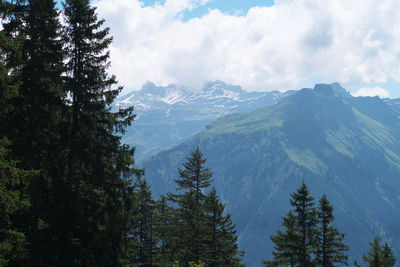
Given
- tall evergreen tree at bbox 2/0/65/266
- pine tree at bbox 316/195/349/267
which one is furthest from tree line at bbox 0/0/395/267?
pine tree at bbox 316/195/349/267

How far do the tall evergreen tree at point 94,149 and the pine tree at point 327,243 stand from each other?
1574cm

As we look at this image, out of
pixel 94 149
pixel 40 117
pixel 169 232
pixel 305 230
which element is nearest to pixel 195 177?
pixel 169 232

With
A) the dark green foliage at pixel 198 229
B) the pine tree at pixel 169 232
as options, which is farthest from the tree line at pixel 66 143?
the pine tree at pixel 169 232

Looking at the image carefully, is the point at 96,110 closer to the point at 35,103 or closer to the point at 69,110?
the point at 69,110

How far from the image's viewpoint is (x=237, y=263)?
30359 millimetres

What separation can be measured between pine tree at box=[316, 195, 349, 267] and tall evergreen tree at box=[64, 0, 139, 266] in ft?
51.6

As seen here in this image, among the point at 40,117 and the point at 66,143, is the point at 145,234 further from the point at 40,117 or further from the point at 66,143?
the point at 40,117

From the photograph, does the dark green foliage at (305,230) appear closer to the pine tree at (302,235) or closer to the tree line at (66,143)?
the pine tree at (302,235)

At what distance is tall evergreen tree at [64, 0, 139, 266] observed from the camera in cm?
1548

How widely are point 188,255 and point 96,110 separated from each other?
17680mm

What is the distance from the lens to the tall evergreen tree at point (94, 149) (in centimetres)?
1548

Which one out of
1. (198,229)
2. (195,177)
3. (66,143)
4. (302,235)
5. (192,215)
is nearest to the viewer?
(66,143)

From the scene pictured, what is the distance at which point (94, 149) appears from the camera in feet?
53.4

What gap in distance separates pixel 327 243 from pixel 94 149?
1898 cm
